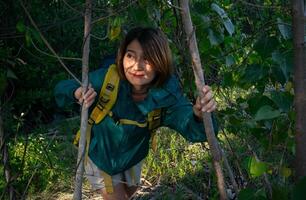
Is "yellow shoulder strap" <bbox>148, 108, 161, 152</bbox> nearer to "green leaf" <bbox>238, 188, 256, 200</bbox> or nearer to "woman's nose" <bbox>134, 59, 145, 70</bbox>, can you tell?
"woman's nose" <bbox>134, 59, 145, 70</bbox>

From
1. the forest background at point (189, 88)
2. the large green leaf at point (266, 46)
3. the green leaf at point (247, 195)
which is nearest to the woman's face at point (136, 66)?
the forest background at point (189, 88)

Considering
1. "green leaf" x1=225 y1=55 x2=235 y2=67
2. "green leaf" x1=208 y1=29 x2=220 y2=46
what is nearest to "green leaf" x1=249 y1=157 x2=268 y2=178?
"green leaf" x1=208 y1=29 x2=220 y2=46

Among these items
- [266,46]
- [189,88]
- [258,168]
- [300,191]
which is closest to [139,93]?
[189,88]

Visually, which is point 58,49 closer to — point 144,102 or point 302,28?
point 144,102

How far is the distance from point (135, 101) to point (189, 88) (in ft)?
0.99

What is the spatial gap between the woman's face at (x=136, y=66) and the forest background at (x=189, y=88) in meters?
0.11

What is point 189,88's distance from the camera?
1.99 metres

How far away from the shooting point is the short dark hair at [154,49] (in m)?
2.05

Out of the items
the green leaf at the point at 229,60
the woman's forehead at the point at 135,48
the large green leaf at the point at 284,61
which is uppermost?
the woman's forehead at the point at 135,48

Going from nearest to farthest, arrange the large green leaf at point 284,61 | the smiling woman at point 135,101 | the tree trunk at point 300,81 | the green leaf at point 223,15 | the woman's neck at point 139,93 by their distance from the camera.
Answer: the tree trunk at point 300,81 < the large green leaf at point 284,61 < the green leaf at point 223,15 < the smiling woman at point 135,101 < the woman's neck at point 139,93

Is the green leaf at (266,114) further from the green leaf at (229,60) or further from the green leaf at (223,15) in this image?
the green leaf at (229,60)

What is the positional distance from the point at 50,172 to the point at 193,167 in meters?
1.02

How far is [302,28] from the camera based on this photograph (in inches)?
52.4

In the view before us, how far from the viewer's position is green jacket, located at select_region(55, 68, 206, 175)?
1.96 meters
